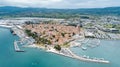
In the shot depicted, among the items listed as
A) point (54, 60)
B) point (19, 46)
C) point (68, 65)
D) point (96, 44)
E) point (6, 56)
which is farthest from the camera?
point (96, 44)

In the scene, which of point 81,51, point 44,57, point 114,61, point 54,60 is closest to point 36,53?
point 44,57

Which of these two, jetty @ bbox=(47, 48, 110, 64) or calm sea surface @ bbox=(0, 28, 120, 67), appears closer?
calm sea surface @ bbox=(0, 28, 120, 67)

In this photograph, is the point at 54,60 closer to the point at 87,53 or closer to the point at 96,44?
the point at 87,53

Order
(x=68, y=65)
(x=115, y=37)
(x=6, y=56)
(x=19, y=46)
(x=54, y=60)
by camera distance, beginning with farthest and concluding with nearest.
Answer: (x=115, y=37) → (x=19, y=46) → (x=6, y=56) → (x=54, y=60) → (x=68, y=65)

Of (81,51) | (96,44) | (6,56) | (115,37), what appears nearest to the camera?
(6,56)

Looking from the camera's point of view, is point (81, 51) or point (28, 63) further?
point (81, 51)

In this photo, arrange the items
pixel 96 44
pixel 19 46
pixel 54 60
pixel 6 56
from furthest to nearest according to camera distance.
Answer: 1. pixel 96 44
2. pixel 19 46
3. pixel 6 56
4. pixel 54 60

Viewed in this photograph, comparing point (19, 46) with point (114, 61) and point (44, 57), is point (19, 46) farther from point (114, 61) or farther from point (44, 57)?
point (114, 61)

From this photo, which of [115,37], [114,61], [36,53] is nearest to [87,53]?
[114,61]

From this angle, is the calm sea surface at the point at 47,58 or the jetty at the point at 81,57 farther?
the jetty at the point at 81,57

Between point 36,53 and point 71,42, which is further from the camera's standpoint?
point 71,42
